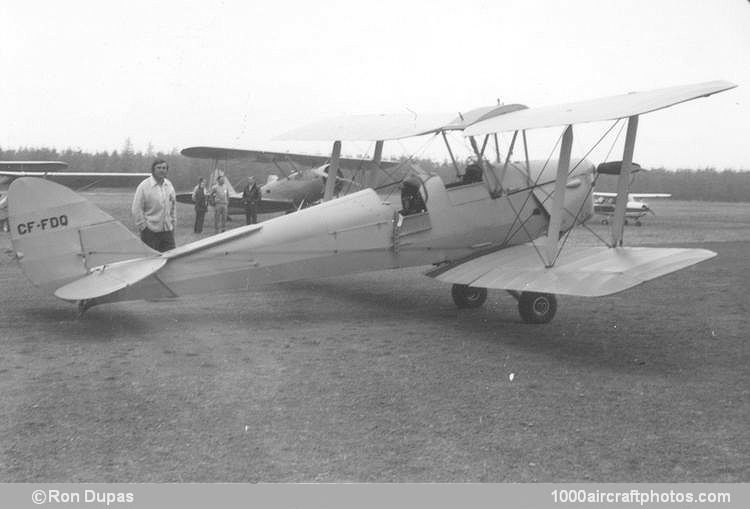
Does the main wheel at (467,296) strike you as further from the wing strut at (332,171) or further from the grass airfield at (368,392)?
the wing strut at (332,171)

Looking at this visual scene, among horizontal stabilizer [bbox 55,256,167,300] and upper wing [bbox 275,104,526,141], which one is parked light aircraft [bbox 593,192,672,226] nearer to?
upper wing [bbox 275,104,526,141]

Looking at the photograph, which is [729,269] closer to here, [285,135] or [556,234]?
[556,234]

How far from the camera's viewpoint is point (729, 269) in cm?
1208

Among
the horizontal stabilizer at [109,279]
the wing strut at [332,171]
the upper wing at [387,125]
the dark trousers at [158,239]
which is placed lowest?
the horizontal stabilizer at [109,279]

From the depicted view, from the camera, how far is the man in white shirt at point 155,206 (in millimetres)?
8641

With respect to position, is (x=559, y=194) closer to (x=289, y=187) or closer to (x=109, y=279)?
(x=109, y=279)

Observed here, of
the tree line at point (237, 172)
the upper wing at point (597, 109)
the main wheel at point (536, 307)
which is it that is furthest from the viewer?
the tree line at point (237, 172)

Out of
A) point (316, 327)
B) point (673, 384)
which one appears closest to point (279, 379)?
point (316, 327)

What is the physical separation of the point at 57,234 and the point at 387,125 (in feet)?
13.9

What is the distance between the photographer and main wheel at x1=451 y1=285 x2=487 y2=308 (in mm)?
8703

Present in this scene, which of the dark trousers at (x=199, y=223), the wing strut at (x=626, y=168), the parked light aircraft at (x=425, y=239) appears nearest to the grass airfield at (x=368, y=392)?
the parked light aircraft at (x=425, y=239)

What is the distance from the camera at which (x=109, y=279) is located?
6.75m

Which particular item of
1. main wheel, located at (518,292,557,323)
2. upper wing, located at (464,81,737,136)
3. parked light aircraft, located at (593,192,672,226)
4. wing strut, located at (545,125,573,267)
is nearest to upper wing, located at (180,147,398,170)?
parked light aircraft, located at (593,192,672,226)

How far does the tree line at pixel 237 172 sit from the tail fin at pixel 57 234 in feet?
70.6
